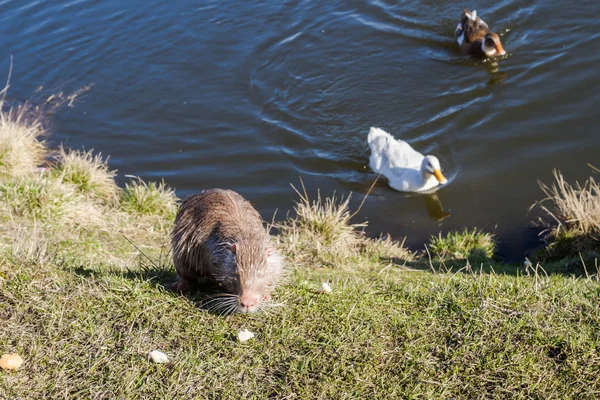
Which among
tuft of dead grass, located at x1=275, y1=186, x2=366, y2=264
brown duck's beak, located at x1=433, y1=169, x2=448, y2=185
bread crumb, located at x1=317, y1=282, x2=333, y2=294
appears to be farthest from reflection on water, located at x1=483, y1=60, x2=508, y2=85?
bread crumb, located at x1=317, y1=282, x2=333, y2=294

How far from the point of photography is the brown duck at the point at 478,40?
12.6m

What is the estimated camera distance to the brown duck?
41.3 feet

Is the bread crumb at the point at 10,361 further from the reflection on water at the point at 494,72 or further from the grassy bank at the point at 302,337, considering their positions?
the reflection on water at the point at 494,72

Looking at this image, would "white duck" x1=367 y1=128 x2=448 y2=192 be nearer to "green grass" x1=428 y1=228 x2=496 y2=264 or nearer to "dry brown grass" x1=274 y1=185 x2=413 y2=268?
"green grass" x1=428 y1=228 x2=496 y2=264

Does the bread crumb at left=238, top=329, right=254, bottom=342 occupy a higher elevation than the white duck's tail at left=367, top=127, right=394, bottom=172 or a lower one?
higher

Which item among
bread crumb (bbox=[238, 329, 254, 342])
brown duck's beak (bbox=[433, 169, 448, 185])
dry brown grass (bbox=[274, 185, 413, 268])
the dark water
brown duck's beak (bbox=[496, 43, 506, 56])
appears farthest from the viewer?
brown duck's beak (bbox=[496, 43, 506, 56])

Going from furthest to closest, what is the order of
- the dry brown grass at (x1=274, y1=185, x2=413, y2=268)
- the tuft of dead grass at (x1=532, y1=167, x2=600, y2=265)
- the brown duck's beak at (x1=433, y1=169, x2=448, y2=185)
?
the brown duck's beak at (x1=433, y1=169, x2=448, y2=185), the tuft of dead grass at (x1=532, y1=167, x2=600, y2=265), the dry brown grass at (x1=274, y1=185, x2=413, y2=268)

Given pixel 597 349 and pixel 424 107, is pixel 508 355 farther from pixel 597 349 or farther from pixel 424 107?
pixel 424 107

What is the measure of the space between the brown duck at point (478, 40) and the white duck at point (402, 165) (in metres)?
3.30

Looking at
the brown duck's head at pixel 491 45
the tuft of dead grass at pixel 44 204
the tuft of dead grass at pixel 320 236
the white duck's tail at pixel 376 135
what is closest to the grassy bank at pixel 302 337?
the tuft of dead grass at pixel 320 236

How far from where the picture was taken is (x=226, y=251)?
4.29 metres

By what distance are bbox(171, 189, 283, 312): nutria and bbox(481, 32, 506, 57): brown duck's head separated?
9.16 metres

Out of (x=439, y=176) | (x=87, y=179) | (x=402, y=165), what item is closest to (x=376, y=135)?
(x=402, y=165)

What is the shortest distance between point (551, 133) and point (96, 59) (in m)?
9.53
